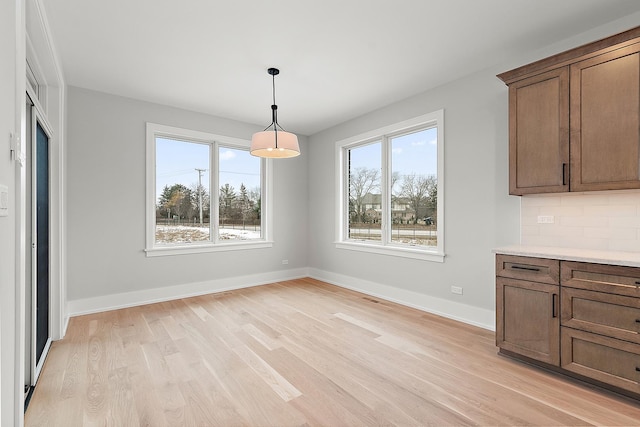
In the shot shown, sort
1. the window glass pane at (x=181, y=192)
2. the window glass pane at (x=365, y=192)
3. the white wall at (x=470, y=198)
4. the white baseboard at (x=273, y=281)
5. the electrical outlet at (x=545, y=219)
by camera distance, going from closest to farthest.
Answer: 1. the electrical outlet at (x=545, y=219)
2. the white wall at (x=470, y=198)
3. the white baseboard at (x=273, y=281)
4. the window glass pane at (x=181, y=192)
5. the window glass pane at (x=365, y=192)

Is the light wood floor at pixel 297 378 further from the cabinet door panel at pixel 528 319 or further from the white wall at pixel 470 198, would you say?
the white wall at pixel 470 198

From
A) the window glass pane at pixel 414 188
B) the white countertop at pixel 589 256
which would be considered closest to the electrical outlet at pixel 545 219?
the white countertop at pixel 589 256

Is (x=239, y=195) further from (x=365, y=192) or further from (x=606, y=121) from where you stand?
(x=606, y=121)

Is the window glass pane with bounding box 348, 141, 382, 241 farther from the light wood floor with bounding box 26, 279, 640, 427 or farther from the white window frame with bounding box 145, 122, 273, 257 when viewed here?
the light wood floor with bounding box 26, 279, 640, 427

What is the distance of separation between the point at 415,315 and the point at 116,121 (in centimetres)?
456

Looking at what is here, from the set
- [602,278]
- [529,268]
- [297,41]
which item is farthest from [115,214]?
[602,278]

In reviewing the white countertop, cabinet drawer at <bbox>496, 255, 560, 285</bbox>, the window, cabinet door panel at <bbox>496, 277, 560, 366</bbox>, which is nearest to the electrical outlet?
the white countertop

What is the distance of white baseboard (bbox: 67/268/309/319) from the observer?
154 inches

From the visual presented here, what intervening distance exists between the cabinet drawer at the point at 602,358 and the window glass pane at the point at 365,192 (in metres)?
2.79

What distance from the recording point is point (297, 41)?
2887 millimetres

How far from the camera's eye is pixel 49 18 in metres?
2.53

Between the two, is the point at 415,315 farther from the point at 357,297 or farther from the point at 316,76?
the point at 316,76

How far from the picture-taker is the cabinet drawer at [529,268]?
2406 millimetres

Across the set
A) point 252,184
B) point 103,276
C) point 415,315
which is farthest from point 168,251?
point 415,315
